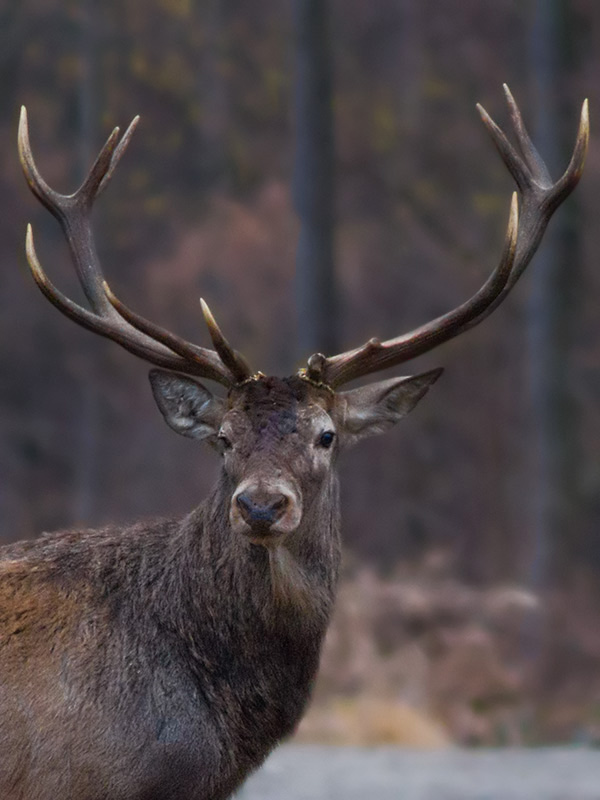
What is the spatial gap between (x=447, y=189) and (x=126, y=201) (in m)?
6.59

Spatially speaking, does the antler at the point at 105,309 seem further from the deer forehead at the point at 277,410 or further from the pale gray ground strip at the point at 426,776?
the pale gray ground strip at the point at 426,776

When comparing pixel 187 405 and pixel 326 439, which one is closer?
pixel 326 439

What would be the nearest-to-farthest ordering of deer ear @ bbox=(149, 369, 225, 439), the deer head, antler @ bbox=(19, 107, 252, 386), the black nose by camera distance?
the black nose
the deer head
antler @ bbox=(19, 107, 252, 386)
deer ear @ bbox=(149, 369, 225, 439)

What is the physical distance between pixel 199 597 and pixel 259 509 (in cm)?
81

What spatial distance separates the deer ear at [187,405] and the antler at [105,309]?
0.08 meters

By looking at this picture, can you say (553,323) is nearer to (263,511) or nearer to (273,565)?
(273,565)

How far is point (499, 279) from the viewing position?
23.1ft

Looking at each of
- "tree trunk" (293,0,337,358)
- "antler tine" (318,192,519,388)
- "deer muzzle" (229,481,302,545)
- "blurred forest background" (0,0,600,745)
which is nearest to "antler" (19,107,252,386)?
"antler tine" (318,192,519,388)

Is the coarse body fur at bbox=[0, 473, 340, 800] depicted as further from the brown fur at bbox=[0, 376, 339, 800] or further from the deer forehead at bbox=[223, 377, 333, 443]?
the deer forehead at bbox=[223, 377, 333, 443]

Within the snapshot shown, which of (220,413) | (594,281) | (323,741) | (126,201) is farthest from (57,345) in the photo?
(220,413)

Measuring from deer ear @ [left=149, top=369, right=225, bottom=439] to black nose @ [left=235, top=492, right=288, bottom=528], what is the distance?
1.05 meters

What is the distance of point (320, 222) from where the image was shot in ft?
53.3

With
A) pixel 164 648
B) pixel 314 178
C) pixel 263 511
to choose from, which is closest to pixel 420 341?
pixel 263 511

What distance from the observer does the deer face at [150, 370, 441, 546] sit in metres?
6.14
